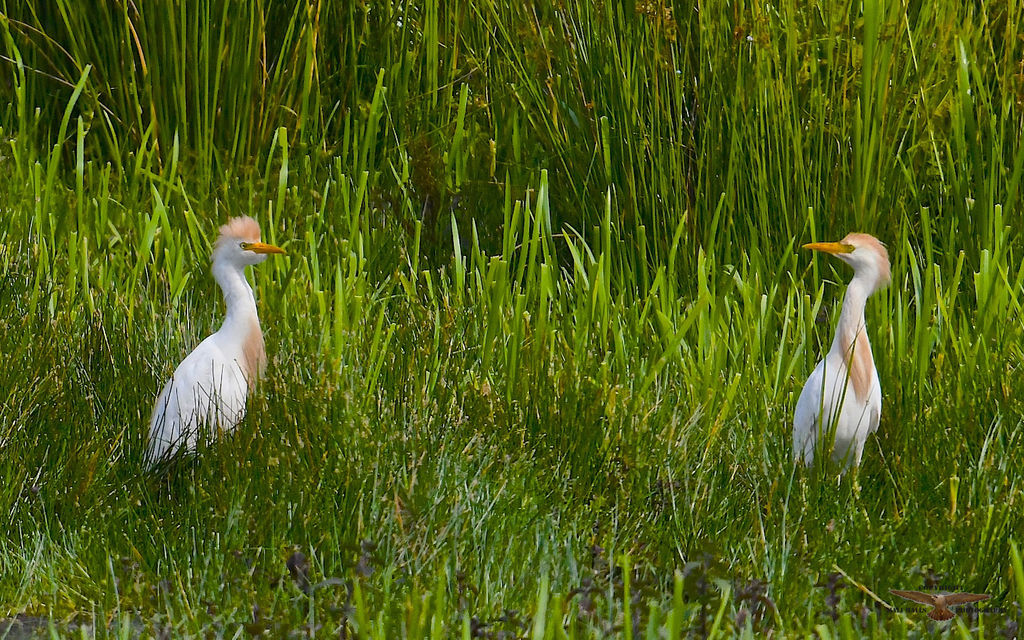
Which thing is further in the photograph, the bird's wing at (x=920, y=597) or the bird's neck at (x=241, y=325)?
the bird's neck at (x=241, y=325)

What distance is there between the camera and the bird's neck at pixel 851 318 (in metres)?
2.84

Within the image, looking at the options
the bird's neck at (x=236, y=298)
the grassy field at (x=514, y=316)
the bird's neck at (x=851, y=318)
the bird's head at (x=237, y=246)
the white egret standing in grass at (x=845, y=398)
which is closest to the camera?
the grassy field at (x=514, y=316)

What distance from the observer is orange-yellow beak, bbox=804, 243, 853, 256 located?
288 centimetres

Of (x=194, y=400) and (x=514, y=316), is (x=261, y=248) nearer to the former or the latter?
(x=194, y=400)

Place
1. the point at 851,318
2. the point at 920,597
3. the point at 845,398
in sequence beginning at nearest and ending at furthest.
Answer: the point at 920,597, the point at 845,398, the point at 851,318

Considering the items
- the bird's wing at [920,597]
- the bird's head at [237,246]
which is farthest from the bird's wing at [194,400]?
the bird's wing at [920,597]

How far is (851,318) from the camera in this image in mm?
2895

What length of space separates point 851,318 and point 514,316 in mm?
794

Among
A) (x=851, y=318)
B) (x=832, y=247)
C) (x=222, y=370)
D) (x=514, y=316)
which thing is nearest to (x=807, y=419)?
(x=851, y=318)

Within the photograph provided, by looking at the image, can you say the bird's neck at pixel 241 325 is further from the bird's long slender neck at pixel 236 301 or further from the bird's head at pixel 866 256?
the bird's head at pixel 866 256

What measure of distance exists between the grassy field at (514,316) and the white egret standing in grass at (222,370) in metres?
0.07

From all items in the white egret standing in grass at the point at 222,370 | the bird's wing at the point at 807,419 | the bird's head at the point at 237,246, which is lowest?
the bird's wing at the point at 807,419

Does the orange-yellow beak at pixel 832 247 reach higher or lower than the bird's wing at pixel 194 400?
higher

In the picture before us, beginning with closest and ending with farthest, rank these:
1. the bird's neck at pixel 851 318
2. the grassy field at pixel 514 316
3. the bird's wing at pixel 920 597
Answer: the bird's wing at pixel 920 597 < the grassy field at pixel 514 316 < the bird's neck at pixel 851 318
